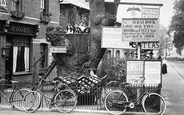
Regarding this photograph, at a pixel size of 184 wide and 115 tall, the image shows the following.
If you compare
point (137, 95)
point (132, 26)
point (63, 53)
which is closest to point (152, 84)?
point (137, 95)

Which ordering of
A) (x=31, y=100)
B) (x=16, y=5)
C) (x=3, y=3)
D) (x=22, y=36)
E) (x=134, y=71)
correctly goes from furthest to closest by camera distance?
(x=22, y=36), (x=16, y=5), (x=3, y=3), (x=134, y=71), (x=31, y=100)

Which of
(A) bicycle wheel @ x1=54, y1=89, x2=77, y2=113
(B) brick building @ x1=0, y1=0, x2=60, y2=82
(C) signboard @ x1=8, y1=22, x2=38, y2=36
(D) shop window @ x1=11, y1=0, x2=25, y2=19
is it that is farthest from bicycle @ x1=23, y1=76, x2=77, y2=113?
(D) shop window @ x1=11, y1=0, x2=25, y2=19

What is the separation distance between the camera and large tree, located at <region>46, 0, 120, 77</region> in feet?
39.9

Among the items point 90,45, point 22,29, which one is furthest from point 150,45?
point 22,29

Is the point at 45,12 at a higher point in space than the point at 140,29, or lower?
higher

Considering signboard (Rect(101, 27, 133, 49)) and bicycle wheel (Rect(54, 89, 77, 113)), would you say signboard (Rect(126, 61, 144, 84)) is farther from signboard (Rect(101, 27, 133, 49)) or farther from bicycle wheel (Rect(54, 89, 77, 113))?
bicycle wheel (Rect(54, 89, 77, 113))

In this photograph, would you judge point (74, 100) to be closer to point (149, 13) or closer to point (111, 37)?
point (111, 37)

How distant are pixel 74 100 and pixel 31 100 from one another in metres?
1.53

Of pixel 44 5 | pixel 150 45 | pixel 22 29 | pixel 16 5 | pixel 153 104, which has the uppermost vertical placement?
pixel 44 5

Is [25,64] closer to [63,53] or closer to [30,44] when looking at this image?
[30,44]

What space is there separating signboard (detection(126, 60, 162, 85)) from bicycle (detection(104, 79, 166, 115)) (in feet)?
1.77

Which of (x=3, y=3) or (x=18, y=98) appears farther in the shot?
(x=3, y=3)

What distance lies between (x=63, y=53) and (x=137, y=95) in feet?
13.9

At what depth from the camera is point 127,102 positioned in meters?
9.09
